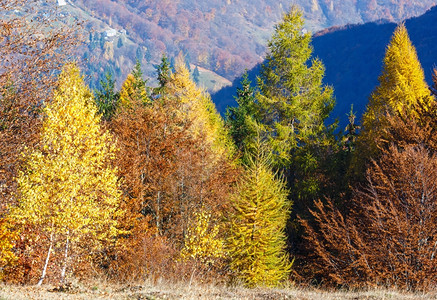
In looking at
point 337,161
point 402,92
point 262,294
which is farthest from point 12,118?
point 402,92

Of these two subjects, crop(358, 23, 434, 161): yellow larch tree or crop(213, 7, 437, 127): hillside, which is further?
crop(213, 7, 437, 127): hillside

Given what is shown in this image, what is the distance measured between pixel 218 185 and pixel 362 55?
163240 millimetres

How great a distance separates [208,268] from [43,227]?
311 inches

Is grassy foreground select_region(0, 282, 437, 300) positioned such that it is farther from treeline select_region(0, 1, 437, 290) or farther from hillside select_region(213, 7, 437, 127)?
hillside select_region(213, 7, 437, 127)

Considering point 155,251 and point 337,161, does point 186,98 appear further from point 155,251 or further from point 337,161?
point 155,251

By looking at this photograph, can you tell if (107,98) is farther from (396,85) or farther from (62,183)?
(62,183)

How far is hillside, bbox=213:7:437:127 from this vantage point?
451 feet

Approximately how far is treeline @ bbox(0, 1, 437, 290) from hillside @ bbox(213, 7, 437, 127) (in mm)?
106188

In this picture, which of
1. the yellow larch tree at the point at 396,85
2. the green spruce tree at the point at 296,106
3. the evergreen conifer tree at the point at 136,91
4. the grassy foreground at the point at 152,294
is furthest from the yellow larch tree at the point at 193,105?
the grassy foreground at the point at 152,294

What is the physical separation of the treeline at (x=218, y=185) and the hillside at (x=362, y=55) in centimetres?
10619

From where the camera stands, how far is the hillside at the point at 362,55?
137 meters

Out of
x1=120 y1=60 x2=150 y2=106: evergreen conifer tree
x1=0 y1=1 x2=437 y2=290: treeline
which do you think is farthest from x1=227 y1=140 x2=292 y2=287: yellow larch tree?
x1=120 y1=60 x2=150 y2=106: evergreen conifer tree

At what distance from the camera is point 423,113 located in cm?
1892

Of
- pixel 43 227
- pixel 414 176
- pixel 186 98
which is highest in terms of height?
pixel 186 98
